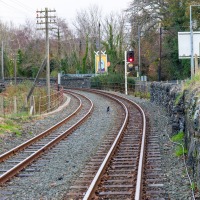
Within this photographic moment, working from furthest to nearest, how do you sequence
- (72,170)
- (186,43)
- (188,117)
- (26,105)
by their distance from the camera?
(26,105) < (186,43) < (188,117) < (72,170)

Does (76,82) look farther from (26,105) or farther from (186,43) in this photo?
(186,43)

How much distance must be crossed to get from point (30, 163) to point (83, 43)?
77913 millimetres

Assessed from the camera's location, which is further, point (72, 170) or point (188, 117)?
point (188, 117)

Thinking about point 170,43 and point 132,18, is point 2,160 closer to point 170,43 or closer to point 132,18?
point 170,43

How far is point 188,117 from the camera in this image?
1341cm

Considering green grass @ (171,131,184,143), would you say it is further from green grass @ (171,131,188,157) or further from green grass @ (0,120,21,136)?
green grass @ (0,120,21,136)

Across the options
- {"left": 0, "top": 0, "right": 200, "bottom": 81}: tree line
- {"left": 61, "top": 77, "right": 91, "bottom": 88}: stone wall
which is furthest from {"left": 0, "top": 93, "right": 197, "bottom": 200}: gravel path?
{"left": 61, "top": 77, "right": 91, "bottom": 88}: stone wall

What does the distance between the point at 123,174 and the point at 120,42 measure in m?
62.3

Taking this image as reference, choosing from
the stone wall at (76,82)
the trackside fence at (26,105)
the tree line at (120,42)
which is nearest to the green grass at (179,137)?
the trackside fence at (26,105)

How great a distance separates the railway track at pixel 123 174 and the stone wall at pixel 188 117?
0.87 metres

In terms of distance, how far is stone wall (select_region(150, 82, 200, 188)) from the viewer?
1040 centimetres

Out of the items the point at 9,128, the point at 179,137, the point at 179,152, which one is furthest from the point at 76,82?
the point at 179,152

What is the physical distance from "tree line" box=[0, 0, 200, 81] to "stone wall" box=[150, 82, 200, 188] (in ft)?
70.3

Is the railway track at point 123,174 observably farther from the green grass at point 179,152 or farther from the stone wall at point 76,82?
the stone wall at point 76,82
